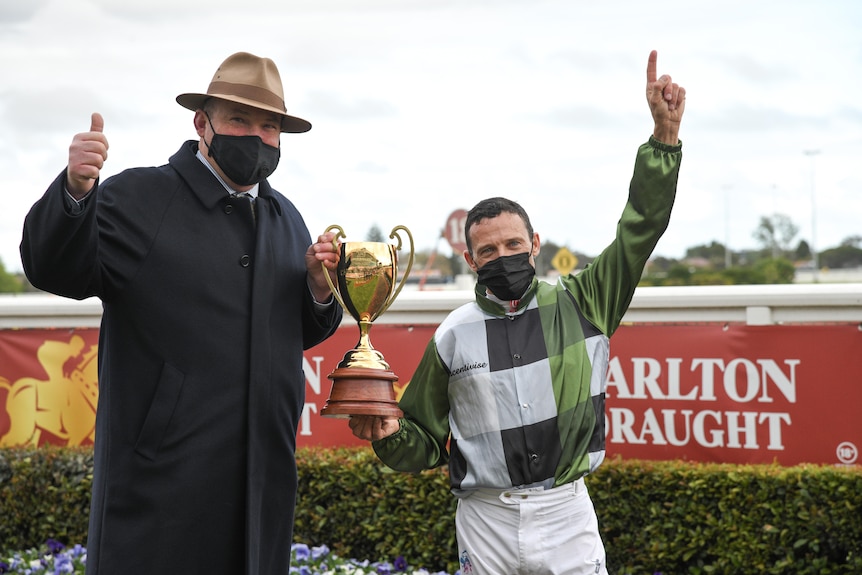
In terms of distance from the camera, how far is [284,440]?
3191 mm

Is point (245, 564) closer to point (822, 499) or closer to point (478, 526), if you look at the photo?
point (478, 526)

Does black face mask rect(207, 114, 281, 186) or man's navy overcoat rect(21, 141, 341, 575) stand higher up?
black face mask rect(207, 114, 281, 186)

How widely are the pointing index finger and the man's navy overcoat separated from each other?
135 centimetres

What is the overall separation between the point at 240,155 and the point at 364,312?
27.8 inches

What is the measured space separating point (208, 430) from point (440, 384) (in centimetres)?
81

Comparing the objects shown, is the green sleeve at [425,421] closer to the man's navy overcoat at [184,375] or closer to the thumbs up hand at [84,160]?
the man's navy overcoat at [184,375]

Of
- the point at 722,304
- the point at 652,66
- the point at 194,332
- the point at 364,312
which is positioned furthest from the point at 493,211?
the point at 722,304

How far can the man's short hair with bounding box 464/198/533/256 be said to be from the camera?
3.38m

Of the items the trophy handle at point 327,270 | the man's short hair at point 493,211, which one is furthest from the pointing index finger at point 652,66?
the trophy handle at point 327,270

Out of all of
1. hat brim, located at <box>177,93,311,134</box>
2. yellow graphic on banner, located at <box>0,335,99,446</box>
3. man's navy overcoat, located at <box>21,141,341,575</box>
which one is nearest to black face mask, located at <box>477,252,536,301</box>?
man's navy overcoat, located at <box>21,141,341,575</box>

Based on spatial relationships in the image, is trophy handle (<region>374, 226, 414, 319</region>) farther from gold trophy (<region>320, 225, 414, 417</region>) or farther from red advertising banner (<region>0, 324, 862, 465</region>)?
red advertising banner (<region>0, 324, 862, 465</region>)

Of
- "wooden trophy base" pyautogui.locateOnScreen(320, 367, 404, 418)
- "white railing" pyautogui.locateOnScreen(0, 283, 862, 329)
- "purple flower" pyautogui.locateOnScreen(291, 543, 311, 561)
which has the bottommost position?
"purple flower" pyautogui.locateOnScreen(291, 543, 311, 561)

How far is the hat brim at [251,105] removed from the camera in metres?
3.18

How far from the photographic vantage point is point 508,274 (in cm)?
329
